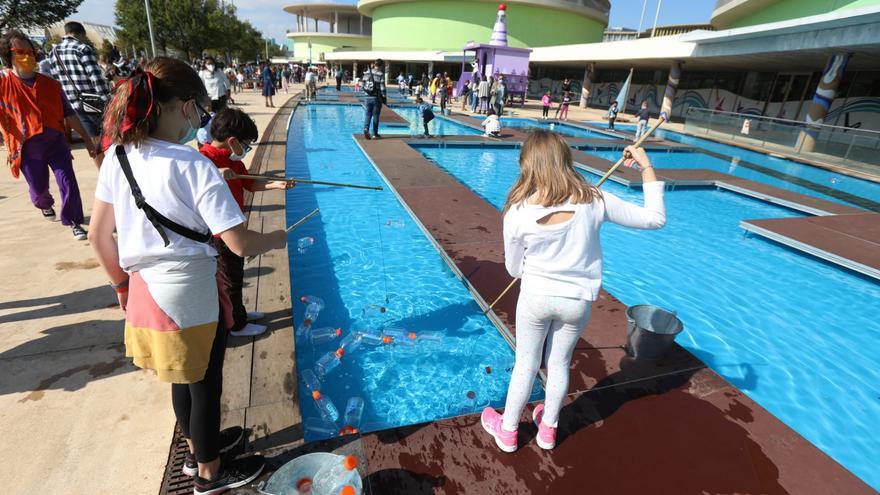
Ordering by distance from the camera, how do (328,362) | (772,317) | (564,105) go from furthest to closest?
(564,105) < (772,317) < (328,362)

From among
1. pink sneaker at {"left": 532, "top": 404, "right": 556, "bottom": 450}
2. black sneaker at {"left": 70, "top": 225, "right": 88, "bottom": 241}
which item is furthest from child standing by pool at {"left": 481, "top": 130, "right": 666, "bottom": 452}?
black sneaker at {"left": 70, "top": 225, "right": 88, "bottom": 241}

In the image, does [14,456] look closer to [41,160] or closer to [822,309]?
[41,160]

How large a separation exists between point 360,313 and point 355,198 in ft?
14.3

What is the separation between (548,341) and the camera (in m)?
2.59

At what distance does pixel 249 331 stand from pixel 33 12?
28988mm

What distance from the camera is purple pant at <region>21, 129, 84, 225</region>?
477 centimetres

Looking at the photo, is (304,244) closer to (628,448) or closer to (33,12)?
(628,448)

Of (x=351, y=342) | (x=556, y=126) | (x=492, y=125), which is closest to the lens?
(x=351, y=342)

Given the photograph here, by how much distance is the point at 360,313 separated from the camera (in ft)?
16.5

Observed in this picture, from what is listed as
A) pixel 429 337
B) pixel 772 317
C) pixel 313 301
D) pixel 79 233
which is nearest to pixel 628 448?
pixel 429 337

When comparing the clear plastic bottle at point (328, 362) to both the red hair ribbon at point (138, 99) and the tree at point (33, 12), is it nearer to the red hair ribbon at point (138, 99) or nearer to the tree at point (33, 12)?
the red hair ribbon at point (138, 99)

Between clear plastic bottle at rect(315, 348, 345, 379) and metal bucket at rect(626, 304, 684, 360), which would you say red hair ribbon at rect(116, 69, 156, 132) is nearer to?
clear plastic bottle at rect(315, 348, 345, 379)

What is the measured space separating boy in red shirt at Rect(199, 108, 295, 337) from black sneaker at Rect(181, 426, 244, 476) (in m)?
1.24

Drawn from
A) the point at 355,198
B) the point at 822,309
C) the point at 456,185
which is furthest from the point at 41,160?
the point at 822,309
